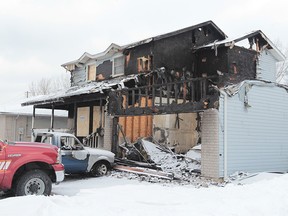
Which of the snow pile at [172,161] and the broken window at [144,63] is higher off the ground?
the broken window at [144,63]

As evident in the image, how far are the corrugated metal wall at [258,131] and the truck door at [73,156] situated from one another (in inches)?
199

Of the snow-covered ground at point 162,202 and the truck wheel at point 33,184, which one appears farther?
the truck wheel at point 33,184

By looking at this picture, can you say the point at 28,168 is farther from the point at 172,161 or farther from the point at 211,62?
the point at 211,62

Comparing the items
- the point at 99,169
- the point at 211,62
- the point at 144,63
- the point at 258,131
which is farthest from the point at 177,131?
the point at 99,169

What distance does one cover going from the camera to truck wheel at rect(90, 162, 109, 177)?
13.2m

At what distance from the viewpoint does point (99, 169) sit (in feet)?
43.5

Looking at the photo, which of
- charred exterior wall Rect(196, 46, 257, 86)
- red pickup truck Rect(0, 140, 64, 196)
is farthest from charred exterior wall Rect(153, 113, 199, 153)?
red pickup truck Rect(0, 140, 64, 196)

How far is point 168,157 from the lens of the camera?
15.2 meters

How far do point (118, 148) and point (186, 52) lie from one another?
7.02m

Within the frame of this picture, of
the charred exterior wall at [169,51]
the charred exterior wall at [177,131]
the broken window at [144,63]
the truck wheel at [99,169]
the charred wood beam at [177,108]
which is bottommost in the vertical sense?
the truck wheel at [99,169]

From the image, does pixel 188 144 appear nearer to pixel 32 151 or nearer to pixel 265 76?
pixel 265 76

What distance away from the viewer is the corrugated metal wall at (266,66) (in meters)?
21.1

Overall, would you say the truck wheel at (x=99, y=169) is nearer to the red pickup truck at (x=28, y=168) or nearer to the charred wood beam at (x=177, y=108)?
the charred wood beam at (x=177, y=108)

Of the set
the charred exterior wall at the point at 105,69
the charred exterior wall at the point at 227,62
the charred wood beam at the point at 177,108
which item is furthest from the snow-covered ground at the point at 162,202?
the charred exterior wall at the point at 105,69
